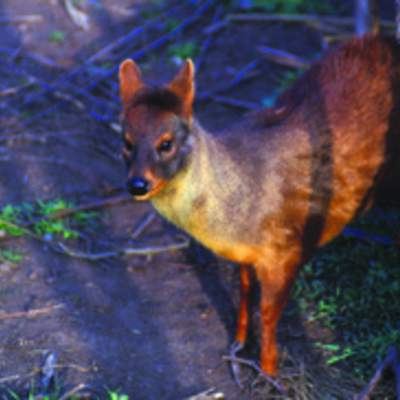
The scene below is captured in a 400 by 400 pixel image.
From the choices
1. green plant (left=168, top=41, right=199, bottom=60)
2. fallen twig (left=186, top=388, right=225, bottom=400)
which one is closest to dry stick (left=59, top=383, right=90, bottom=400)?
fallen twig (left=186, top=388, right=225, bottom=400)

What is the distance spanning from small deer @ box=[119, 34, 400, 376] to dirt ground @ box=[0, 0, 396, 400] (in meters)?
0.38

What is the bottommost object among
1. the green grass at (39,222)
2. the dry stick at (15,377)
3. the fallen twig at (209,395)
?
the green grass at (39,222)

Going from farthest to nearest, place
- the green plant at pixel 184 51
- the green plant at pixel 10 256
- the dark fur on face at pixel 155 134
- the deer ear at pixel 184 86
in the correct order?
1. the green plant at pixel 184 51
2. the green plant at pixel 10 256
3. the deer ear at pixel 184 86
4. the dark fur on face at pixel 155 134

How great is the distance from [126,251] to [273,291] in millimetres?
1573

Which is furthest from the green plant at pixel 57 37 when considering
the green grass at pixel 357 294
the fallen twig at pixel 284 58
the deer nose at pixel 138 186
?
the deer nose at pixel 138 186

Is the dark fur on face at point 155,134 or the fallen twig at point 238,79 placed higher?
the dark fur on face at point 155,134

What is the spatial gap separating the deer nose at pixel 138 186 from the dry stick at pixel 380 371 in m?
1.76

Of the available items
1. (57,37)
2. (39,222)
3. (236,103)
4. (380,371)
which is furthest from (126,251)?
(57,37)

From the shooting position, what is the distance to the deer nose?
12.3 ft

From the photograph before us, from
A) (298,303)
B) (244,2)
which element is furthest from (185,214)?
(244,2)

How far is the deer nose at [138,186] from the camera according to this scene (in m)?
3.76

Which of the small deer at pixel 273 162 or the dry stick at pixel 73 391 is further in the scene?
the small deer at pixel 273 162

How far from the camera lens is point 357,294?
493 cm

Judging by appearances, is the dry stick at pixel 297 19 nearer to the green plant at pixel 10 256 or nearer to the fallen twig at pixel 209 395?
the green plant at pixel 10 256
